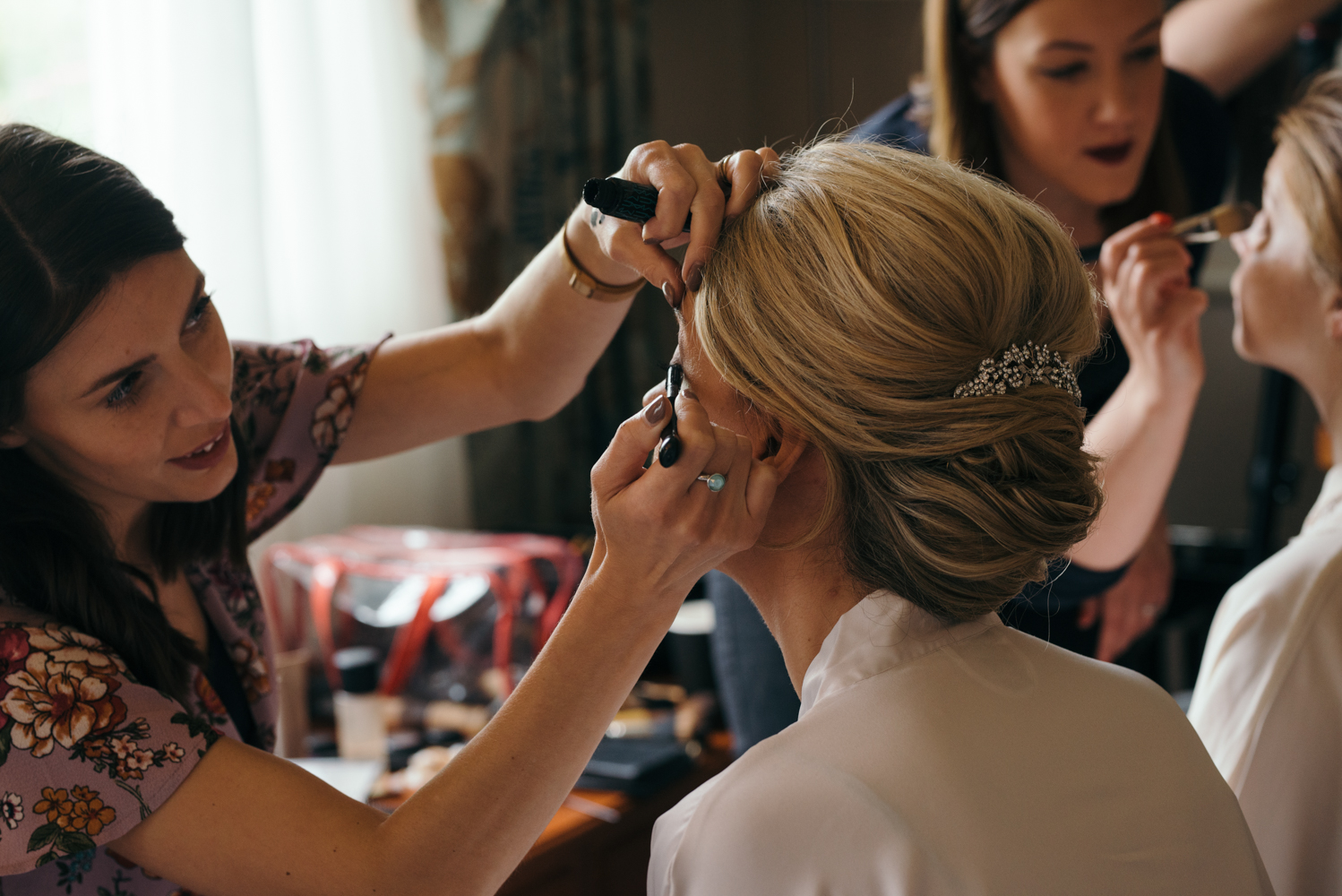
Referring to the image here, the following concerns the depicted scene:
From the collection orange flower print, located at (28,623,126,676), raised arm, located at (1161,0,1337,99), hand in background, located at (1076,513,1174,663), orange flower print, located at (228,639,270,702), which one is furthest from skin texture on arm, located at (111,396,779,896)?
raised arm, located at (1161,0,1337,99)

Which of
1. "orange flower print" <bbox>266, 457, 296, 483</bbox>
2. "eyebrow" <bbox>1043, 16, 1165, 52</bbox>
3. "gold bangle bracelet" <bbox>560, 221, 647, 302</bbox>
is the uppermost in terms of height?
"eyebrow" <bbox>1043, 16, 1165, 52</bbox>

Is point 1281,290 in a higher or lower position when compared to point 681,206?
lower

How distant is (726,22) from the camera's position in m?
2.99

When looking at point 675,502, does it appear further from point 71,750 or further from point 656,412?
point 71,750

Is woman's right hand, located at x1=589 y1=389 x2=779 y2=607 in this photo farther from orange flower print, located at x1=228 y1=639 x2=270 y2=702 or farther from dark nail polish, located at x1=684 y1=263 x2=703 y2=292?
orange flower print, located at x1=228 y1=639 x2=270 y2=702

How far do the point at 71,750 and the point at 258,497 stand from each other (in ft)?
1.25

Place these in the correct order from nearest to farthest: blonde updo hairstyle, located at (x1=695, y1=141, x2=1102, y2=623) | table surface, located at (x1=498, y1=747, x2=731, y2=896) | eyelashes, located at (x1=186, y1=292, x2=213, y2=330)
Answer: blonde updo hairstyle, located at (x1=695, y1=141, x2=1102, y2=623)
eyelashes, located at (x1=186, y1=292, x2=213, y2=330)
table surface, located at (x1=498, y1=747, x2=731, y2=896)

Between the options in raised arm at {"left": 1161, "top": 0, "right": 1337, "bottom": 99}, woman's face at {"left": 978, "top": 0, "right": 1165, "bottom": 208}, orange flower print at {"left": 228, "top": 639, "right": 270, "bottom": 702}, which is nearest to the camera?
orange flower print at {"left": 228, "top": 639, "right": 270, "bottom": 702}

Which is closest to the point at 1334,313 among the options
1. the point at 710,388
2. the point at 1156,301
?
the point at 1156,301

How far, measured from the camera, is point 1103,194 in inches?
54.1

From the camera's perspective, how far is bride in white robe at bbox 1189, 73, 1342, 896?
993 mm

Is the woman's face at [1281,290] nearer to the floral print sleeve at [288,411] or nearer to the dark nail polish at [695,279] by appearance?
the dark nail polish at [695,279]

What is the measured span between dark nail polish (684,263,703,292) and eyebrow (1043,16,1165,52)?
70 cm

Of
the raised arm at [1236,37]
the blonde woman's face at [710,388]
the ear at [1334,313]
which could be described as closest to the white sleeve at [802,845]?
the blonde woman's face at [710,388]
